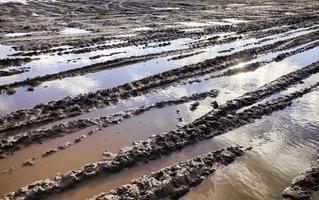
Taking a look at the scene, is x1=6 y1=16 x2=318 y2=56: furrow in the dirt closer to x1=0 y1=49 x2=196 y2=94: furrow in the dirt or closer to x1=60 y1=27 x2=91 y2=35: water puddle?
x1=0 y1=49 x2=196 y2=94: furrow in the dirt

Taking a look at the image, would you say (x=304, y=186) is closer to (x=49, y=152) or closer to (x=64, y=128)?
(x=49, y=152)

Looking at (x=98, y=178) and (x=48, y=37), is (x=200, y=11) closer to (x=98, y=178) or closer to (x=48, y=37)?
(x=48, y=37)

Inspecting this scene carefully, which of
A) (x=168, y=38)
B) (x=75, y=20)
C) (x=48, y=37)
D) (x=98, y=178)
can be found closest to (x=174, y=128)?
(x=98, y=178)

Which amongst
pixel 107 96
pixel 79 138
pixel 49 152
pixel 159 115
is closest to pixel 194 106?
pixel 159 115

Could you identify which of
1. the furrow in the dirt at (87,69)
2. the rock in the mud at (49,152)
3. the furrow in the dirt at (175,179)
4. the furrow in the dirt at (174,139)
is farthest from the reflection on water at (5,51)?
the furrow in the dirt at (175,179)

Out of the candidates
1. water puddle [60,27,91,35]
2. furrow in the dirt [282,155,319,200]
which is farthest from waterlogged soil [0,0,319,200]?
water puddle [60,27,91,35]

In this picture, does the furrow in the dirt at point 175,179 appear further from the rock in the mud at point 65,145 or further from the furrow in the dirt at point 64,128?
the furrow in the dirt at point 64,128
